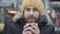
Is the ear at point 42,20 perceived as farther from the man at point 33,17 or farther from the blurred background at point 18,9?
the blurred background at point 18,9

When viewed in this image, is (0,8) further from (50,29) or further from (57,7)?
(50,29)

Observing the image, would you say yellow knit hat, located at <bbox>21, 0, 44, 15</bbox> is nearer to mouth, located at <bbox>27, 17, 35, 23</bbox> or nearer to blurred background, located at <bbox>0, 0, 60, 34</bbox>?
mouth, located at <bbox>27, 17, 35, 23</bbox>

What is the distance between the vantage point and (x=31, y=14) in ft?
6.16

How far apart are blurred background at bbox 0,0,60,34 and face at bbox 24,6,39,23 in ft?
5.27

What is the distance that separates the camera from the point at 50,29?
6.55 ft

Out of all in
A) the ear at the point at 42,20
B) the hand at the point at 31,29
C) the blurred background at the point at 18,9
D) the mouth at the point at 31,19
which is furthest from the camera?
the blurred background at the point at 18,9

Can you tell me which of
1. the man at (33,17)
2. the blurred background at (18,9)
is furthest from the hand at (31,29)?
the blurred background at (18,9)

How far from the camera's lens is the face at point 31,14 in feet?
6.00

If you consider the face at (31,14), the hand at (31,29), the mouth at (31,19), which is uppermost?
the face at (31,14)

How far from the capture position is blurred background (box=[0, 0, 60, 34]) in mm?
3588

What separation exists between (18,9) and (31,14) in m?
1.73

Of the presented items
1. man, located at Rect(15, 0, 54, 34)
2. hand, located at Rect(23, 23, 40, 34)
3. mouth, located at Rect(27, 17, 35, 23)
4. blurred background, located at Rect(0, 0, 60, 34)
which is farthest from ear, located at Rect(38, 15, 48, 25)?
blurred background, located at Rect(0, 0, 60, 34)

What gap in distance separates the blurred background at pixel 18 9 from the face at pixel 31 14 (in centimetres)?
161

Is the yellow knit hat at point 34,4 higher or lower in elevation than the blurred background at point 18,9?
higher
